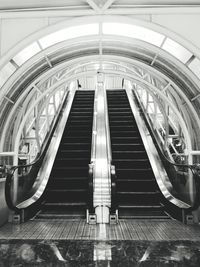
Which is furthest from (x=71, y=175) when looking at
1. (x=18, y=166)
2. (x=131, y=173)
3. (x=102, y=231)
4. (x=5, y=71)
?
(x=5, y=71)

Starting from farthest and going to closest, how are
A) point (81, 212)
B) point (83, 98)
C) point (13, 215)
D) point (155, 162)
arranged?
point (83, 98) < point (155, 162) < point (81, 212) < point (13, 215)

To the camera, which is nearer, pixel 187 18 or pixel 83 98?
pixel 187 18

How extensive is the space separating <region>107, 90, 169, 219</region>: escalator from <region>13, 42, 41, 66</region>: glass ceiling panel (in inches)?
132

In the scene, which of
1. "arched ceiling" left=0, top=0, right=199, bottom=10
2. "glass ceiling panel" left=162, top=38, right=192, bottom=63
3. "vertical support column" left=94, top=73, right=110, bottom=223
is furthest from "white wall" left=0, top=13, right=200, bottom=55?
"vertical support column" left=94, top=73, right=110, bottom=223

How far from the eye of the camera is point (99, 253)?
234 centimetres

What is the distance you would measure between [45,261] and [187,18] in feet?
12.7

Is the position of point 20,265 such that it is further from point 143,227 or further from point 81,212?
point 81,212

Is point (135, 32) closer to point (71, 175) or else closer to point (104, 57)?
point (104, 57)

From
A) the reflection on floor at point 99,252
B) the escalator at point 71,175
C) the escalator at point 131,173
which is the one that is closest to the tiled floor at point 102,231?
the escalator at point 131,173

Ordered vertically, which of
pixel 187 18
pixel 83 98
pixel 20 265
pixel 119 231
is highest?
pixel 83 98

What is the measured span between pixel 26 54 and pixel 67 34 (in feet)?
3.32

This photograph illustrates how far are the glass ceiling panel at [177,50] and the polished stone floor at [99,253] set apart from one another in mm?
4551

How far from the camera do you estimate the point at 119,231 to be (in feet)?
14.3

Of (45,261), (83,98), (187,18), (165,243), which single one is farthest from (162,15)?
(83,98)
